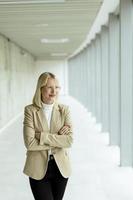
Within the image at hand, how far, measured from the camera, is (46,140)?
3400 millimetres

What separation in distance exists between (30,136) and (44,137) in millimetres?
140

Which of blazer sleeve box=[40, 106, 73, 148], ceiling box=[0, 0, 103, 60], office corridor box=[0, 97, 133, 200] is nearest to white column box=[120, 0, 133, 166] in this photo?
office corridor box=[0, 97, 133, 200]

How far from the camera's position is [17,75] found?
1909 centimetres

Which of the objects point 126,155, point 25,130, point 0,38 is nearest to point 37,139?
point 25,130

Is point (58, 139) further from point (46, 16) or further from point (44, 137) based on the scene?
point (46, 16)

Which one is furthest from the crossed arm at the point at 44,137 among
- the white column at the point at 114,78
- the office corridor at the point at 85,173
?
the white column at the point at 114,78

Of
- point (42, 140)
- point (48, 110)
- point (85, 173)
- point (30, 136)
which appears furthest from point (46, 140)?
point (85, 173)

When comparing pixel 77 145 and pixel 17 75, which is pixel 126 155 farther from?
pixel 17 75

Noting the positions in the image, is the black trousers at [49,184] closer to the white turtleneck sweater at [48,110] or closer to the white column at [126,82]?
the white turtleneck sweater at [48,110]

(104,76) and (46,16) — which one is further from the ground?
(46,16)

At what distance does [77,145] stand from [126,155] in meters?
2.97

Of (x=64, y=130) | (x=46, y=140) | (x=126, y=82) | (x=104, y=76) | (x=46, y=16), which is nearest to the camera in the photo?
(x=46, y=140)

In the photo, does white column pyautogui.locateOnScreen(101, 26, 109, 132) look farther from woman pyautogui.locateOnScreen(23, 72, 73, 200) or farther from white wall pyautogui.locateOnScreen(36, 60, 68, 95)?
white wall pyautogui.locateOnScreen(36, 60, 68, 95)

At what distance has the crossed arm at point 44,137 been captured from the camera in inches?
135
